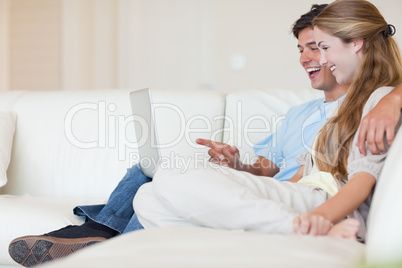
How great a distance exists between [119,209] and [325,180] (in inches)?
26.8

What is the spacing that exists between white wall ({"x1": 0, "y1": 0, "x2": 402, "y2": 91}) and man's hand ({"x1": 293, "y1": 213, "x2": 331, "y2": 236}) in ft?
9.58

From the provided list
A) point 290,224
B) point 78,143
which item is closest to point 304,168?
point 290,224

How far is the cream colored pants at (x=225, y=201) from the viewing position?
1.02 m

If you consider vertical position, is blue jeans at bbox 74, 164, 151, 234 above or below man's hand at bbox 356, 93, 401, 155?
below

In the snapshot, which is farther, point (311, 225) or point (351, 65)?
point (351, 65)

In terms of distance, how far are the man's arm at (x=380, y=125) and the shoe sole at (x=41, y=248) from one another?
74cm

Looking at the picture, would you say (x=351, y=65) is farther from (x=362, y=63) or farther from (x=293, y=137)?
(x=293, y=137)

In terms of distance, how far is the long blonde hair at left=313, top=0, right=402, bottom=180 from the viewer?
1365 millimetres

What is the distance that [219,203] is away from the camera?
103 cm

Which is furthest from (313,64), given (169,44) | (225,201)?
(169,44)

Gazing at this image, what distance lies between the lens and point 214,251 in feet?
2.42

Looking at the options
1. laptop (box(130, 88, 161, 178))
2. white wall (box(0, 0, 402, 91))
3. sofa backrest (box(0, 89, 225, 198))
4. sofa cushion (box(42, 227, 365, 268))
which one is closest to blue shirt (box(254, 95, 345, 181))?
sofa backrest (box(0, 89, 225, 198))

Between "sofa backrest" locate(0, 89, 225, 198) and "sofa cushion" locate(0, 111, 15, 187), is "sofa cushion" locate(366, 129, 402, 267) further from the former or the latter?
"sofa cushion" locate(0, 111, 15, 187)

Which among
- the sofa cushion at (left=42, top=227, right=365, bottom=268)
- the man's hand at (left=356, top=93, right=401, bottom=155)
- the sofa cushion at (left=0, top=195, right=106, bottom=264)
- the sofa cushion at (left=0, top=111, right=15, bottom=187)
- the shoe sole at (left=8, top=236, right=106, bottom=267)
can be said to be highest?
the man's hand at (left=356, top=93, right=401, bottom=155)
